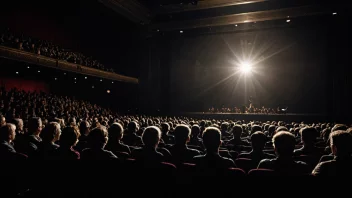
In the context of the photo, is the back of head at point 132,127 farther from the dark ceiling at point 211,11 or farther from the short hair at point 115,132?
the dark ceiling at point 211,11

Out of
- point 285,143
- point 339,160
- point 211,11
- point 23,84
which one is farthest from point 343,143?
point 23,84

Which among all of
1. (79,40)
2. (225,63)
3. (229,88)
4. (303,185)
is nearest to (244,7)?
(225,63)

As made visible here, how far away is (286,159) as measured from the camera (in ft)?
8.71

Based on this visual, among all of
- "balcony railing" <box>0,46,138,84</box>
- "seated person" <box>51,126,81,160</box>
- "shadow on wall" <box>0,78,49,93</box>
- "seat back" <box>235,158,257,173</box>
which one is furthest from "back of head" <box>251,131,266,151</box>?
"shadow on wall" <box>0,78,49,93</box>

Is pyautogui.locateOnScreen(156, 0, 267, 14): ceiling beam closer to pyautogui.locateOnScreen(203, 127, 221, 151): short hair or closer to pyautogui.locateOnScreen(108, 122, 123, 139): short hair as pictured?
pyautogui.locateOnScreen(108, 122, 123, 139): short hair

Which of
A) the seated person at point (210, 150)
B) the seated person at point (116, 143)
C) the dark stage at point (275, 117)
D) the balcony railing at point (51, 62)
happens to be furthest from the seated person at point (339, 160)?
the dark stage at point (275, 117)

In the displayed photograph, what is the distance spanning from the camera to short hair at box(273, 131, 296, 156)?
103 inches

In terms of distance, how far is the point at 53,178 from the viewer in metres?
2.35

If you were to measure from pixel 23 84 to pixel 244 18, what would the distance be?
1611 centimetres

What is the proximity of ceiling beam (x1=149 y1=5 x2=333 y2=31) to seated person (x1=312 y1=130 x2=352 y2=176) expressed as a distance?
16693 millimetres

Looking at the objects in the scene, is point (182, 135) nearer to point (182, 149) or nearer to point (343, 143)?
point (182, 149)

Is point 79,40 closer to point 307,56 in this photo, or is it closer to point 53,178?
point 307,56

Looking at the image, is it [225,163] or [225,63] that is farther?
[225,63]

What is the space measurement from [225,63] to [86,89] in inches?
475
